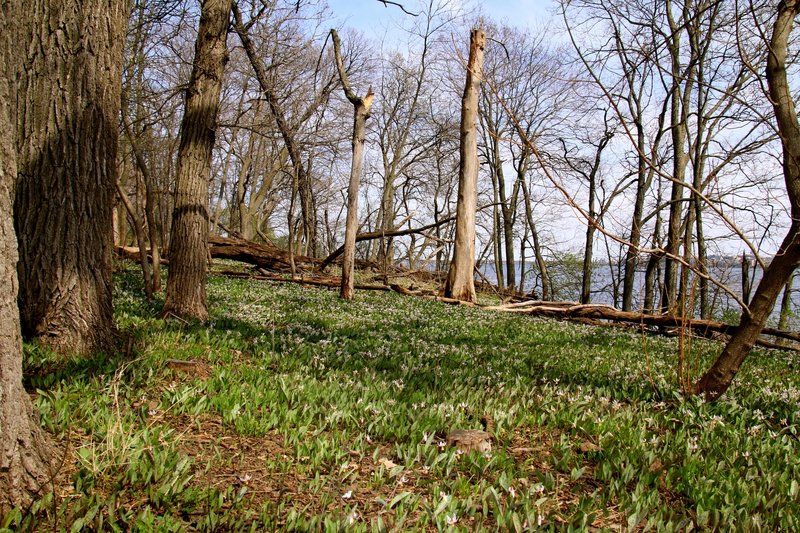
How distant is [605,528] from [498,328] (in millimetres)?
7072

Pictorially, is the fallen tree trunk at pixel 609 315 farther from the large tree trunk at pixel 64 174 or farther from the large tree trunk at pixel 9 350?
the large tree trunk at pixel 9 350

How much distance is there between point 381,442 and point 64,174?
3.49m

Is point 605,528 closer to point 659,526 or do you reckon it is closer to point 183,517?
point 659,526

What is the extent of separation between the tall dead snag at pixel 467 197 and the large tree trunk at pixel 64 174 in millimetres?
12341

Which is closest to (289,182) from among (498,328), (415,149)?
(415,149)

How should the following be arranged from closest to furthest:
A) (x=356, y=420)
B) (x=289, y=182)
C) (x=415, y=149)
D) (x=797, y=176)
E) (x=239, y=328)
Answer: (x=356, y=420), (x=797, y=176), (x=239, y=328), (x=415, y=149), (x=289, y=182)

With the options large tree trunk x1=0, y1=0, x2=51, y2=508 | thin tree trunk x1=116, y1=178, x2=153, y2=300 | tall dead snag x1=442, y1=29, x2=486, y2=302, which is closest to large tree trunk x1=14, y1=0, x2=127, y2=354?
large tree trunk x1=0, y1=0, x2=51, y2=508

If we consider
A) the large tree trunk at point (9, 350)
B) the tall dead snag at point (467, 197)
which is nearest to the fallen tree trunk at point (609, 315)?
the tall dead snag at point (467, 197)

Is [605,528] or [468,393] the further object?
[468,393]

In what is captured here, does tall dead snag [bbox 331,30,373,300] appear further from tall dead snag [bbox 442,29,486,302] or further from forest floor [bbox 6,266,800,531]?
forest floor [bbox 6,266,800,531]

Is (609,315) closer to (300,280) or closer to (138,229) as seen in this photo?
(300,280)

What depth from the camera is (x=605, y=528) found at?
2.58m

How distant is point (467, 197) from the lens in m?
16.4

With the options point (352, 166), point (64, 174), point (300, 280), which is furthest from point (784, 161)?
point (300, 280)
